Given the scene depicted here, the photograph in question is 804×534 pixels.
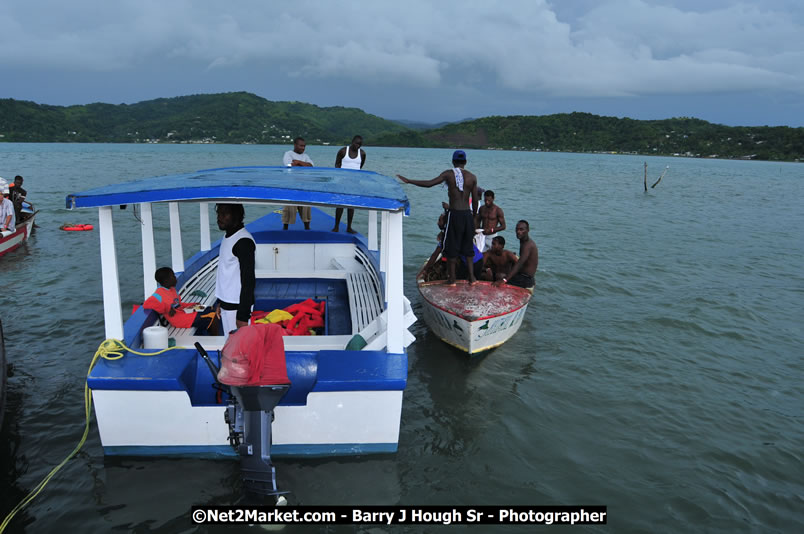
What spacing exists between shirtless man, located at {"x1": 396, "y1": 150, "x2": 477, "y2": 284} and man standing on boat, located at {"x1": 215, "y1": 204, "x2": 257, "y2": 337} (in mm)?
3477

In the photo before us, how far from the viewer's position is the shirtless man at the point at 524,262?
8.34 m

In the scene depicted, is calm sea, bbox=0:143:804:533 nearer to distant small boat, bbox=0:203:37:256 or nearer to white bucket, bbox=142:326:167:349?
distant small boat, bbox=0:203:37:256

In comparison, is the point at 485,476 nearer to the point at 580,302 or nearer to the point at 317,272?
the point at 317,272

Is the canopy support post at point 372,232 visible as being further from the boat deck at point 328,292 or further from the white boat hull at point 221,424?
the white boat hull at point 221,424

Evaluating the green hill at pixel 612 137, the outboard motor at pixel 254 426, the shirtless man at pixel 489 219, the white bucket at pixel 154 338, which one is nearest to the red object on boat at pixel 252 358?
the outboard motor at pixel 254 426

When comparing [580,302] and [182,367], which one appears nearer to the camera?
[182,367]

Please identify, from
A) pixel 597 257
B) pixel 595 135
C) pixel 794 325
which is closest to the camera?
pixel 794 325

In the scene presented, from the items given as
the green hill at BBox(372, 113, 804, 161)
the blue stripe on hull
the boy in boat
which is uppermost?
the green hill at BBox(372, 113, 804, 161)

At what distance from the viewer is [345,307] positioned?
730 cm

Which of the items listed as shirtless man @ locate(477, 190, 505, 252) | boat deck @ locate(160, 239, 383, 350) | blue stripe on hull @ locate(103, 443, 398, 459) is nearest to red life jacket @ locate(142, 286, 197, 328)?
boat deck @ locate(160, 239, 383, 350)

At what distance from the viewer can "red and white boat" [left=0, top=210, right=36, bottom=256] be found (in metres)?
12.5

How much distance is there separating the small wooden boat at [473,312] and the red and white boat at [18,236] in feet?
37.0

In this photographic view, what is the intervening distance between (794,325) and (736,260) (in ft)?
22.0

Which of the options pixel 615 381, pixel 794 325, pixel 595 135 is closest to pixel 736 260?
pixel 794 325
